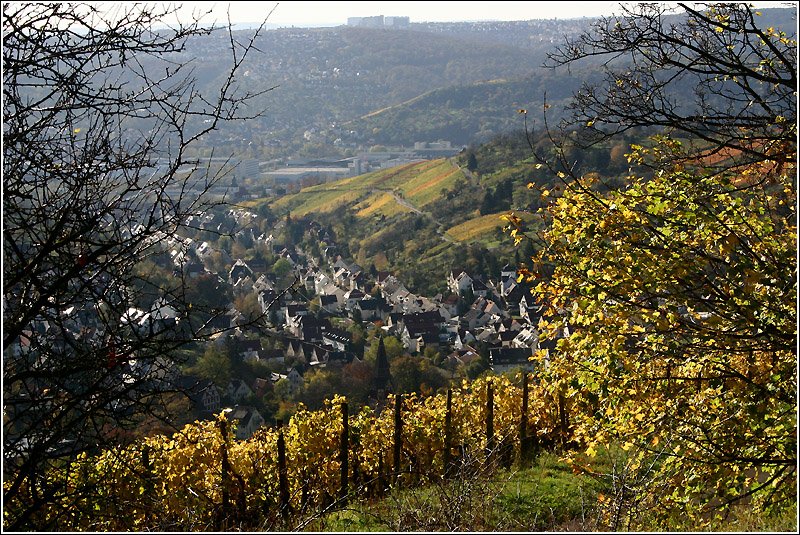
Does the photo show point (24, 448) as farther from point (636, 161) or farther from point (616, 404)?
point (636, 161)

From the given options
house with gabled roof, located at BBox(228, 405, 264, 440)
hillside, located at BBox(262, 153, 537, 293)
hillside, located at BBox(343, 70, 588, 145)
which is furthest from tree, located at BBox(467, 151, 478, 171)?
hillside, located at BBox(343, 70, 588, 145)

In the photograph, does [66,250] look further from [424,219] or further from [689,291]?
[424,219]

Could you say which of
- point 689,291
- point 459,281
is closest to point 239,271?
point 459,281

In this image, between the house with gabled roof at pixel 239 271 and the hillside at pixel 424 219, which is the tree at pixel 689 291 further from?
the house with gabled roof at pixel 239 271

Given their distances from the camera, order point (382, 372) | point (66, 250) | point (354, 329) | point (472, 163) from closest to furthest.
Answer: point (66, 250) → point (382, 372) → point (354, 329) → point (472, 163)

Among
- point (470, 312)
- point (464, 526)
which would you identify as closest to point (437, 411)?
point (464, 526)

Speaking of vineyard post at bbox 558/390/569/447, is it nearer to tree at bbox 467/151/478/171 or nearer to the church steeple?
the church steeple

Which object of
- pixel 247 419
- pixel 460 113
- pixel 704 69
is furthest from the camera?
pixel 460 113

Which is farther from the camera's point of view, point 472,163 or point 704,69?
point 472,163
